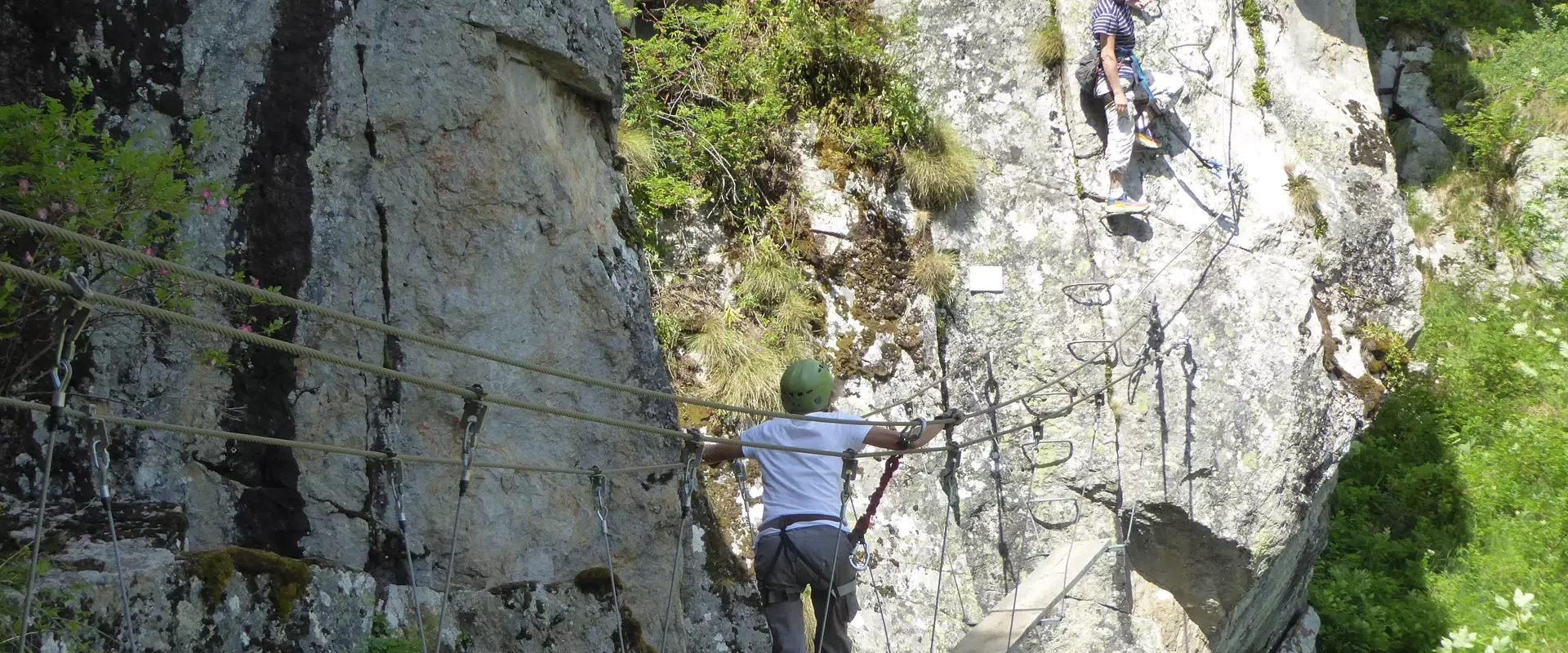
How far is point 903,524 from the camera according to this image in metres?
7.09

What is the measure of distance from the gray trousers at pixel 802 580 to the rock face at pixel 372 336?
1.85 ft

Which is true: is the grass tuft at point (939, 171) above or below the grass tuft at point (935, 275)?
above

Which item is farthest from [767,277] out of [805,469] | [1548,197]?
[1548,197]

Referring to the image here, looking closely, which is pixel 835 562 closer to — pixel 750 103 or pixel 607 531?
pixel 607 531

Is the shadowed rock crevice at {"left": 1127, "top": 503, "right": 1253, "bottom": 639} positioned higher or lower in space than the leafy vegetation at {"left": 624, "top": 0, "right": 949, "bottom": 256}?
lower

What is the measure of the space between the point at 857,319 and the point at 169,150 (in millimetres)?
4404

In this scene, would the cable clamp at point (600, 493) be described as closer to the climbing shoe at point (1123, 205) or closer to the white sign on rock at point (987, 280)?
the white sign on rock at point (987, 280)

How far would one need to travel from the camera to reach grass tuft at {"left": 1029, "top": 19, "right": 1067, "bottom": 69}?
301 inches

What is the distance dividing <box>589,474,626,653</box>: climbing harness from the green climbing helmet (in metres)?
0.80

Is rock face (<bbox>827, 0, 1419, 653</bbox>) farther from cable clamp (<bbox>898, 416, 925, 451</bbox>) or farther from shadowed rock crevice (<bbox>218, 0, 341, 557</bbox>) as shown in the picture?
shadowed rock crevice (<bbox>218, 0, 341, 557</bbox>)

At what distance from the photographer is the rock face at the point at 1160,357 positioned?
6.90 metres

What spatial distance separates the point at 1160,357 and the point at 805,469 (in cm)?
335

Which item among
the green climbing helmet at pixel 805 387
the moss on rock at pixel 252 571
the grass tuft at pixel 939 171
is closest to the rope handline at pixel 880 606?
the grass tuft at pixel 939 171

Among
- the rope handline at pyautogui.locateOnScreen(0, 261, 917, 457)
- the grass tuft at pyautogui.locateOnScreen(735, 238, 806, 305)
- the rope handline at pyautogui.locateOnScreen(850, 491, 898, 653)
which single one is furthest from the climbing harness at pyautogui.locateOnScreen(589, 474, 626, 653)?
the grass tuft at pyautogui.locateOnScreen(735, 238, 806, 305)
